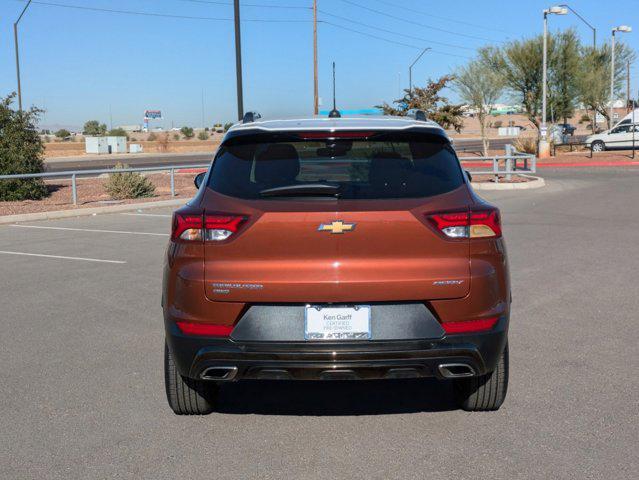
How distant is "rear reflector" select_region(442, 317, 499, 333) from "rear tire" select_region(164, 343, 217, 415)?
4.88ft

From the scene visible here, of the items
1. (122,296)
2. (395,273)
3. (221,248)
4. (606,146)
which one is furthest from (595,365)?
(606,146)

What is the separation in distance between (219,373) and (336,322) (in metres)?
0.67

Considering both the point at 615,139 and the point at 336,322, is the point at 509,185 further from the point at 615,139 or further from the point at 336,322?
the point at 615,139

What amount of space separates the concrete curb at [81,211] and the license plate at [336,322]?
13777 millimetres

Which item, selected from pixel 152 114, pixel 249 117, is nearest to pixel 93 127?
pixel 152 114

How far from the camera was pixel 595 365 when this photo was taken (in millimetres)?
5613

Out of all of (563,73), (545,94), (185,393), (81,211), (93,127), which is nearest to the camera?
(185,393)

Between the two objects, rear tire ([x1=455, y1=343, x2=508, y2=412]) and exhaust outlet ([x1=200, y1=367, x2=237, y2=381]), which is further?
rear tire ([x1=455, y1=343, x2=508, y2=412])

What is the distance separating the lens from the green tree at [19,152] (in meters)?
20.8

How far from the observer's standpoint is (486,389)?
15.1ft

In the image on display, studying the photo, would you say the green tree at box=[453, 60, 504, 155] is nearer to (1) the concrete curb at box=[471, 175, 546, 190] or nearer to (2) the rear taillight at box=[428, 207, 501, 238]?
(1) the concrete curb at box=[471, 175, 546, 190]

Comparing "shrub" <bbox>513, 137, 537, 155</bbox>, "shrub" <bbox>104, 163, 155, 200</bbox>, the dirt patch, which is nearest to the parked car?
"shrub" <bbox>513, 137, 537, 155</bbox>

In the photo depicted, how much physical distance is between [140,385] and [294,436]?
1402 millimetres

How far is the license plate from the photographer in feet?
13.0
